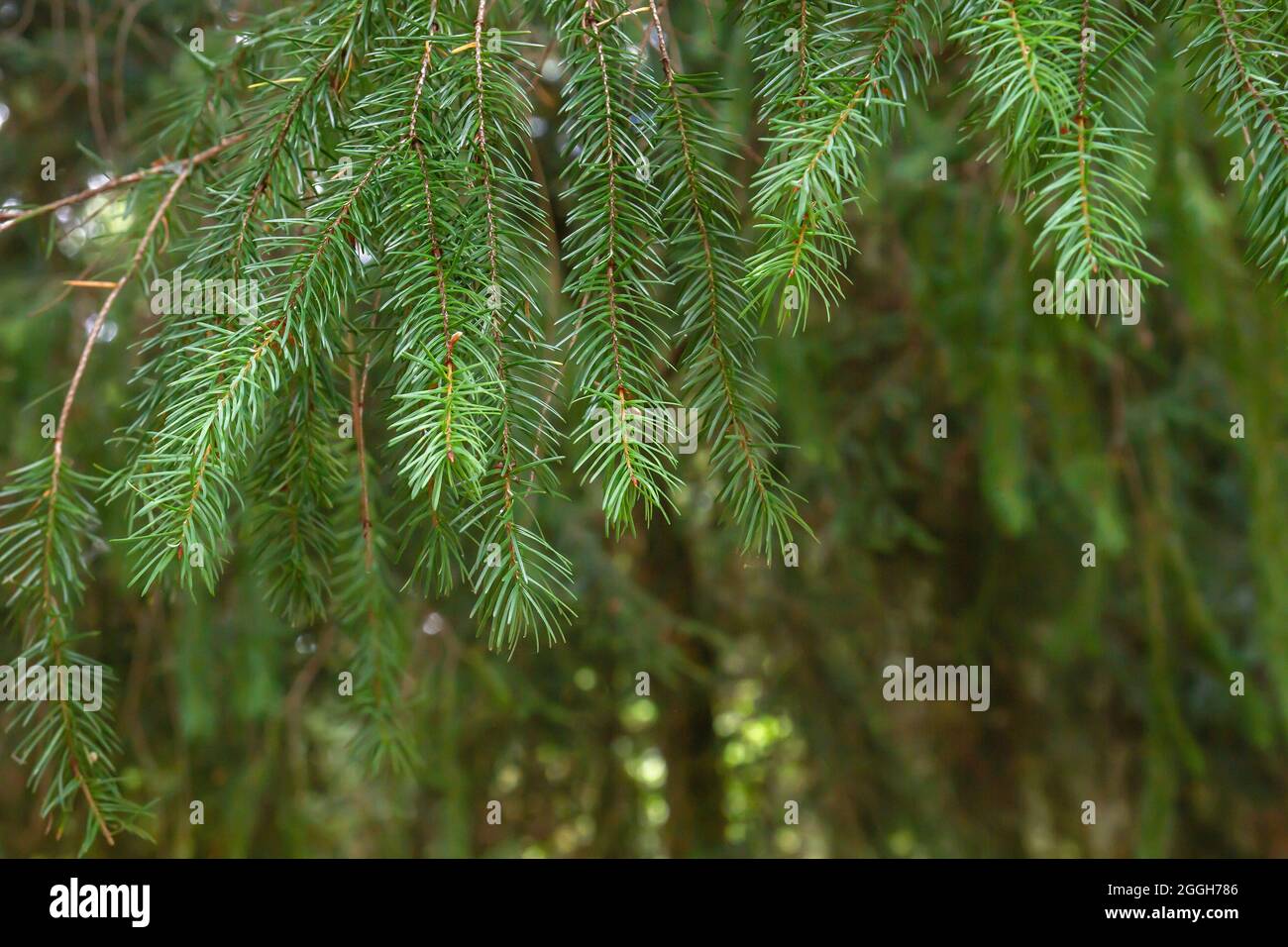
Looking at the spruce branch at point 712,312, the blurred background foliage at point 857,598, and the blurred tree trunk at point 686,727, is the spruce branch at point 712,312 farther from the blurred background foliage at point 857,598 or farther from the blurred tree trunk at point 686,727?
the blurred tree trunk at point 686,727

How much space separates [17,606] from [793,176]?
1.02 meters

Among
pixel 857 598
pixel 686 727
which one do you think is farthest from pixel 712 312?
pixel 686 727

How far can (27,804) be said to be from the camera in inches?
122

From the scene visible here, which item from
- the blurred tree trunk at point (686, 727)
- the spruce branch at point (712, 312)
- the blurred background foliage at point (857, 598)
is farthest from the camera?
the blurred tree trunk at point (686, 727)

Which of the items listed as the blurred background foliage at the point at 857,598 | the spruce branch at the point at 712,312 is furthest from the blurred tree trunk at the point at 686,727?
the spruce branch at the point at 712,312

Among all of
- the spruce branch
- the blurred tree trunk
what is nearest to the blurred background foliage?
the blurred tree trunk

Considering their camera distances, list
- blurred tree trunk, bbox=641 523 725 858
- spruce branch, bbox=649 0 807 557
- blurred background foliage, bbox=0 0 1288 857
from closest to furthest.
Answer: spruce branch, bbox=649 0 807 557 → blurred background foliage, bbox=0 0 1288 857 → blurred tree trunk, bbox=641 523 725 858

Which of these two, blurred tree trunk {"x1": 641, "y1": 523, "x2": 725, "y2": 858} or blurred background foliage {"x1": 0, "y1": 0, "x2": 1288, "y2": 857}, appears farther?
blurred tree trunk {"x1": 641, "y1": 523, "x2": 725, "y2": 858}

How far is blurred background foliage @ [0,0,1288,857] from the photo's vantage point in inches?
97.4

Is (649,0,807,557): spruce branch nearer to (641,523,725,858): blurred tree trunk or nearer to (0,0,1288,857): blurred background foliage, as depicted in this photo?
(0,0,1288,857): blurred background foliage

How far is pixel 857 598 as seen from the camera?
10.8ft

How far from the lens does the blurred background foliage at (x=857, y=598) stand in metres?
2.47

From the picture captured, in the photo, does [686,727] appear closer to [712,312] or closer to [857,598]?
[857,598]

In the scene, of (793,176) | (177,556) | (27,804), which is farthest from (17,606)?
(27,804)
